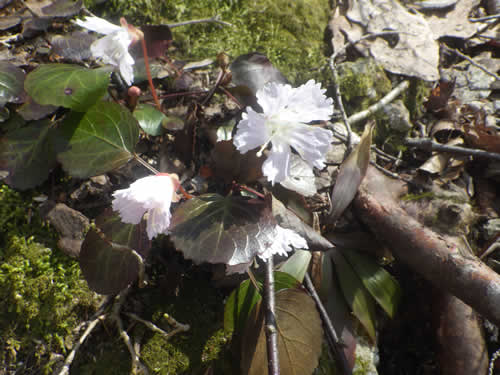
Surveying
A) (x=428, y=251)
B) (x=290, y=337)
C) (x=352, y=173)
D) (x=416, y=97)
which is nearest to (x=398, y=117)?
(x=416, y=97)

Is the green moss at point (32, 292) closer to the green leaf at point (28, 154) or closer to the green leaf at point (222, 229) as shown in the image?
the green leaf at point (28, 154)

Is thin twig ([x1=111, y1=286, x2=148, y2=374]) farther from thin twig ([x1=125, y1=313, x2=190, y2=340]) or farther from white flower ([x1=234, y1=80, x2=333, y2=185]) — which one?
white flower ([x1=234, y1=80, x2=333, y2=185])

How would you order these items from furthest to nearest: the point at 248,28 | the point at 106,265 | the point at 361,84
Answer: the point at 248,28 → the point at 361,84 → the point at 106,265

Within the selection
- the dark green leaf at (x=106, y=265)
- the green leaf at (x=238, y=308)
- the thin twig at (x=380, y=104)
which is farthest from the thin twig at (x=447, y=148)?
the dark green leaf at (x=106, y=265)

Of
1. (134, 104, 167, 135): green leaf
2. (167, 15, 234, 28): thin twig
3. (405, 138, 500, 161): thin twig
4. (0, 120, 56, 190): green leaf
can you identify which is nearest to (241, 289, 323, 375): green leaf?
(134, 104, 167, 135): green leaf

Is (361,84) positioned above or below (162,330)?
above

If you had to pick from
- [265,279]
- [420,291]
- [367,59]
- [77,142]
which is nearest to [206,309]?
[265,279]

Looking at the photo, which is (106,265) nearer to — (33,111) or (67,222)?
(67,222)
